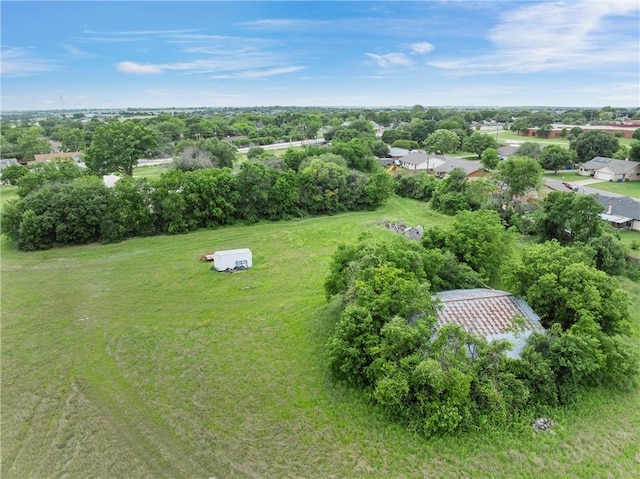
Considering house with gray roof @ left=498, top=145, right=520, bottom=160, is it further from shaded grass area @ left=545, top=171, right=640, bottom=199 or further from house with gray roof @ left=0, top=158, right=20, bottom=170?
house with gray roof @ left=0, top=158, right=20, bottom=170

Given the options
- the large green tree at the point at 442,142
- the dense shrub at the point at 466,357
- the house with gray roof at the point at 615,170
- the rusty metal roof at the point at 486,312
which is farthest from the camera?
the large green tree at the point at 442,142

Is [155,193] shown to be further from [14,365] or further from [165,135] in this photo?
[165,135]

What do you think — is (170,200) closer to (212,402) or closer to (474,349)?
(212,402)

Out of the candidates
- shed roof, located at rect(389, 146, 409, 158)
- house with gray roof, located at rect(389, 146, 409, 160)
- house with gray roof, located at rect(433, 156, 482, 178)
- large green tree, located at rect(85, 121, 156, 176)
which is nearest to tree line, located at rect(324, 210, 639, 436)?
house with gray roof, located at rect(433, 156, 482, 178)

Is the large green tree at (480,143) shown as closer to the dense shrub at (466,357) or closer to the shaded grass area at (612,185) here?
the shaded grass area at (612,185)

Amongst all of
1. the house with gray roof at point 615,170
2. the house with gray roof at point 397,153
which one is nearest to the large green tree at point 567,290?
the house with gray roof at point 615,170

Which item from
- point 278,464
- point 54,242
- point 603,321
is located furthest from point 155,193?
point 603,321
